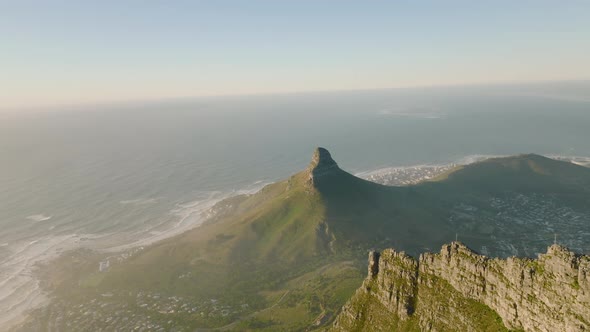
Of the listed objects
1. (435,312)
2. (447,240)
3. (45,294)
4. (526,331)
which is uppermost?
(526,331)

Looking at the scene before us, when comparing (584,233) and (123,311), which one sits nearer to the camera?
(123,311)

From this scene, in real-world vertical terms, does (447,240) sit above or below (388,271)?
below

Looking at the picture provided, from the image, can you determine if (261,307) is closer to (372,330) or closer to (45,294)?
(372,330)

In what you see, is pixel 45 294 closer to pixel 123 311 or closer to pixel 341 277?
pixel 123 311

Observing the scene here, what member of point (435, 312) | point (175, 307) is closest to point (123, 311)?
point (175, 307)

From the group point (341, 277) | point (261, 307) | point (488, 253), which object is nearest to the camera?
point (261, 307)

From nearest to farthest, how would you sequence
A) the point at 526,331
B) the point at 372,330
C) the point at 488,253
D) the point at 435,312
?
the point at 526,331 < the point at 435,312 < the point at 372,330 < the point at 488,253

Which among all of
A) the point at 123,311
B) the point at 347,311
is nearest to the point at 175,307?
the point at 123,311
